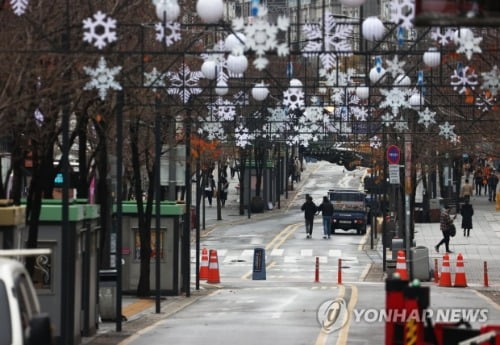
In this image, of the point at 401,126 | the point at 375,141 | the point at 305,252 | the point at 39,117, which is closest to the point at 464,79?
the point at 39,117

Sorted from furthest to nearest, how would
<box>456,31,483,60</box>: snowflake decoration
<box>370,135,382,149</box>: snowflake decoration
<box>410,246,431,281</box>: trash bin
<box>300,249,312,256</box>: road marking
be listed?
<box>300,249,312,256</box>: road marking
<box>370,135,382,149</box>: snowflake decoration
<box>410,246,431,281</box>: trash bin
<box>456,31,483,60</box>: snowflake decoration

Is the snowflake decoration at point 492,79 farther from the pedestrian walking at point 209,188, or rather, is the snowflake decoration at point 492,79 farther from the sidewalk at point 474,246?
the pedestrian walking at point 209,188

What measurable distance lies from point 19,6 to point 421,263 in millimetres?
24293

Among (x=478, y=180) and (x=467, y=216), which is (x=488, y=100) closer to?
(x=467, y=216)

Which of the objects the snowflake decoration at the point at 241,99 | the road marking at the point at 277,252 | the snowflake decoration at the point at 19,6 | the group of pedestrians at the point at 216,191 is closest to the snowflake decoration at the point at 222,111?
the snowflake decoration at the point at 241,99

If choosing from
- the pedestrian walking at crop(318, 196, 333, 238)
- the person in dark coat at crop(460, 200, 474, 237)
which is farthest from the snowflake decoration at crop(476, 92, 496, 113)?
the pedestrian walking at crop(318, 196, 333, 238)

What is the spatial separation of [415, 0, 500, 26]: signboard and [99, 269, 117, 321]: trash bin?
666 inches

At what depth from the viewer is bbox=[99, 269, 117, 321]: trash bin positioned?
88.6ft

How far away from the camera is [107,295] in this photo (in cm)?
2705

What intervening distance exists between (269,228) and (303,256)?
1433cm

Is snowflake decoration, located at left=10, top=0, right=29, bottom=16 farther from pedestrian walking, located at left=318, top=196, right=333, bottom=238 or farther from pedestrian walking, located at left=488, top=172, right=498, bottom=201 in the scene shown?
pedestrian walking, located at left=488, top=172, right=498, bottom=201

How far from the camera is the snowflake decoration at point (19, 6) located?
55.9 feet

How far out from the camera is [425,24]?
11.1 m

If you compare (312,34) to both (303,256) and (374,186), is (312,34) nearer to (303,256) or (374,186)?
(303,256)
